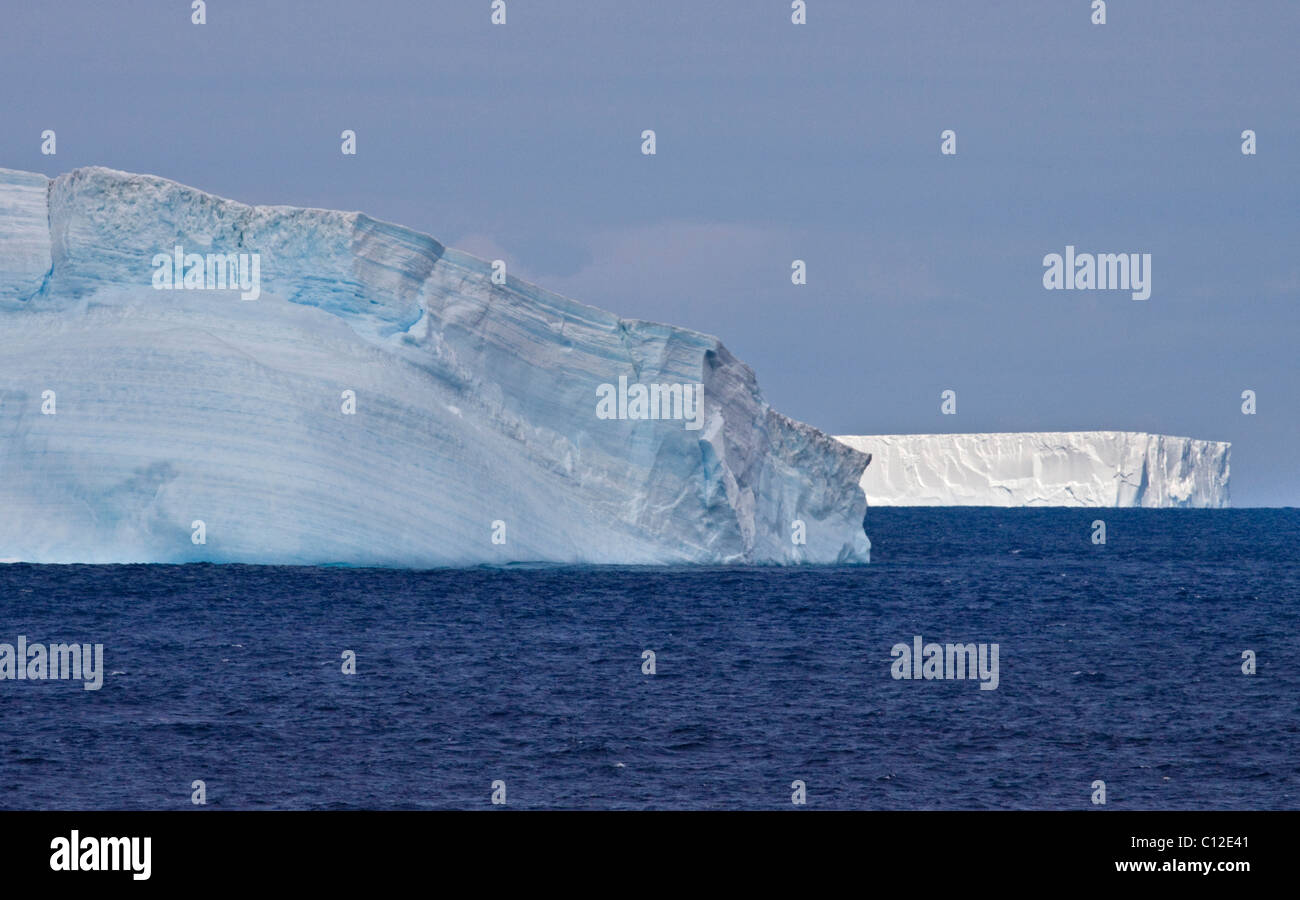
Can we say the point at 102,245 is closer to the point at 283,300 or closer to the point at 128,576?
the point at 283,300

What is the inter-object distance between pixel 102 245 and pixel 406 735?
15.1m

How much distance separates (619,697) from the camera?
1784 centimetres

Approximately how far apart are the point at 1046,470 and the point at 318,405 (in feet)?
232

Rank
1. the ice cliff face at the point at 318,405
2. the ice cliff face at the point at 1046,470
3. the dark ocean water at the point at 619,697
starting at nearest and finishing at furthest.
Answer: the dark ocean water at the point at 619,697 < the ice cliff face at the point at 318,405 < the ice cliff face at the point at 1046,470

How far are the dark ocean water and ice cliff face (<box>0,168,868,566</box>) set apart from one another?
48.6 inches

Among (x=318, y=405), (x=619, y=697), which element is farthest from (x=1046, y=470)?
(x=619, y=697)

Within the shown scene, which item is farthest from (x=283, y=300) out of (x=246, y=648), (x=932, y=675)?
(x=932, y=675)

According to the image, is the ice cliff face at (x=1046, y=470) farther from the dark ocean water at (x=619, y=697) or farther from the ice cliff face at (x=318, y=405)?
the ice cliff face at (x=318, y=405)

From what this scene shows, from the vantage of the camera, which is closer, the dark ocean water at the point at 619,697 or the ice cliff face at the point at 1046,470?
the dark ocean water at the point at 619,697

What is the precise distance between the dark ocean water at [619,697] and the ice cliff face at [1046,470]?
56.8m

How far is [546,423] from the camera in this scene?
95.9 ft

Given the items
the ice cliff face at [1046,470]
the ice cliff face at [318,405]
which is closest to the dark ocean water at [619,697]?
the ice cliff face at [318,405]

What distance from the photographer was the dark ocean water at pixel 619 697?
1331 cm

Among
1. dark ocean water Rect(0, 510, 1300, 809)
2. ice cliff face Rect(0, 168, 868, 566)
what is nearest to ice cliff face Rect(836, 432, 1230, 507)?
dark ocean water Rect(0, 510, 1300, 809)
